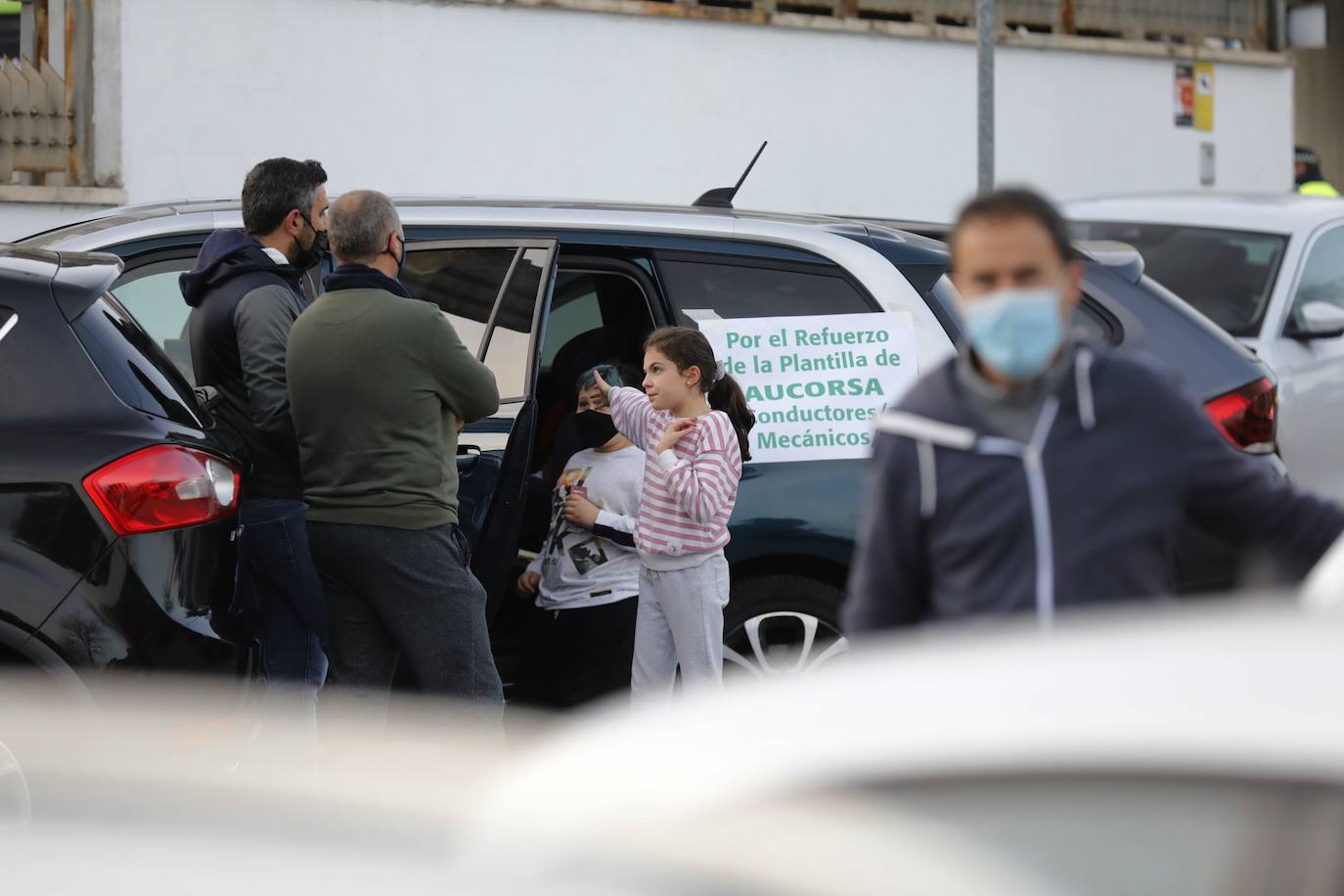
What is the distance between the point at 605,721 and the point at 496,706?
268 centimetres

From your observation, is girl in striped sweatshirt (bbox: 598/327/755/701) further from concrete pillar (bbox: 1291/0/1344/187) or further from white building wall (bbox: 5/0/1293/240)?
concrete pillar (bbox: 1291/0/1344/187)

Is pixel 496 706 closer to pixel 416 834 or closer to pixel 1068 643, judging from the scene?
pixel 416 834

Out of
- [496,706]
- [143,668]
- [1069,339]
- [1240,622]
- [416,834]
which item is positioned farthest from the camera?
[496,706]

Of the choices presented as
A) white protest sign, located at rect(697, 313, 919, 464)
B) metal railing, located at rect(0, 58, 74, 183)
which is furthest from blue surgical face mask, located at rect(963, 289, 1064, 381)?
metal railing, located at rect(0, 58, 74, 183)

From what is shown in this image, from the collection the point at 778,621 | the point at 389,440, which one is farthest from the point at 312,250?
the point at 778,621

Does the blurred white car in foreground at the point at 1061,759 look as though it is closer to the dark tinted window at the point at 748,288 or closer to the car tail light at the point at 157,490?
the car tail light at the point at 157,490

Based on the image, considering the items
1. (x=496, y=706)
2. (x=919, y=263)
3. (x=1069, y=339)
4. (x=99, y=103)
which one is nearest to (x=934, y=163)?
(x=99, y=103)

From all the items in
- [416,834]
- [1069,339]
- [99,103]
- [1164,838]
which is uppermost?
[99,103]

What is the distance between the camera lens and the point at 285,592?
4840 mm

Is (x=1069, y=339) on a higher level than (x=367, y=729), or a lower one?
higher

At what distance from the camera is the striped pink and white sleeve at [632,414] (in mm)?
5207

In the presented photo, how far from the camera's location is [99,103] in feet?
36.9

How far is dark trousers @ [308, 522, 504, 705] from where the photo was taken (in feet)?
14.8

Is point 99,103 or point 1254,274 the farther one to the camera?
point 99,103
